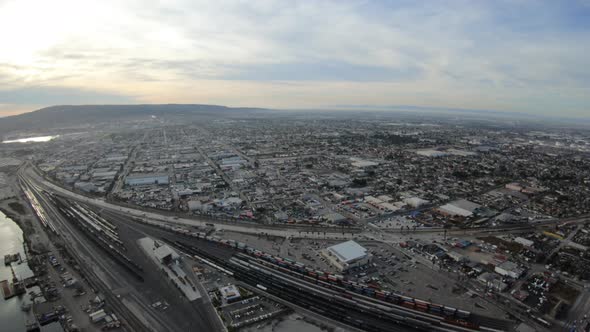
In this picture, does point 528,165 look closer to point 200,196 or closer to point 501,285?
point 501,285

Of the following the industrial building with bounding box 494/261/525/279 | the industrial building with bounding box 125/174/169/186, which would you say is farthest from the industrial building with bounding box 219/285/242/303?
the industrial building with bounding box 125/174/169/186

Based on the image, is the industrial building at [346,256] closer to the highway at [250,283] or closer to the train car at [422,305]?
the highway at [250,283]

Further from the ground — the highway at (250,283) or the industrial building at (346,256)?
the industrial building at (346,256)

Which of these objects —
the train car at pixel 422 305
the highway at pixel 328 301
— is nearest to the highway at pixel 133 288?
the highway at pixel 328 301

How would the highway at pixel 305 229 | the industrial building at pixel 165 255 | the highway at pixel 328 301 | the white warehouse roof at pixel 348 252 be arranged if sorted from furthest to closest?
the highway at pixel 305 229 → the industrial building at pixel 165 255 → the white warehouse roof at pixel 348 252 → the highway at pixel 328 301

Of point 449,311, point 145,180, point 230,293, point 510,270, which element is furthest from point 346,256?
point 145,180

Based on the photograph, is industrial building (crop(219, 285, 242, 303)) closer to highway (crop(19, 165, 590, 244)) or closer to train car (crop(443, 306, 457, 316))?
highway (crop(19, 165, 590, 244))

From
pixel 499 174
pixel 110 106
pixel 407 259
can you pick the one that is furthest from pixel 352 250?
pixel 110 106
